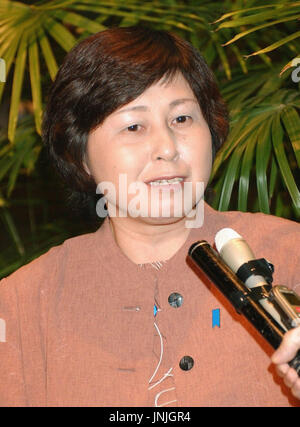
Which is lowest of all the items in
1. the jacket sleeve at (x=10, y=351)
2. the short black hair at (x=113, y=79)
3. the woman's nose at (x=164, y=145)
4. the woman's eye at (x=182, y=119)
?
the jacket sleeve at (x=10, y=351)

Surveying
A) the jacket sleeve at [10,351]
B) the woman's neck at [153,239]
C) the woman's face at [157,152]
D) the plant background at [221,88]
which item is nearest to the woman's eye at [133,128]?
the woman's face at [157,152]

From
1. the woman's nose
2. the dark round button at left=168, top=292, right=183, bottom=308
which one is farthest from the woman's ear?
the dark round button at left=168, top=292, right=183, bottom=308

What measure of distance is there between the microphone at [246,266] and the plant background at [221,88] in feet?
1.75

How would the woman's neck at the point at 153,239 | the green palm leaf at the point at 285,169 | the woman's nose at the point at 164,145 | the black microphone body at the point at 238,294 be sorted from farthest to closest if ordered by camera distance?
1. the green palm leaf at the point at 285,169
2. the woman's neck at the point at 153,239
3. the woman's nose at the point at 164,145
4. the black microphone body at the point at 238,294

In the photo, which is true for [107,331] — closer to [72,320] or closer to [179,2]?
[72,320]

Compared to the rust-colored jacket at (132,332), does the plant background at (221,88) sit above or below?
above

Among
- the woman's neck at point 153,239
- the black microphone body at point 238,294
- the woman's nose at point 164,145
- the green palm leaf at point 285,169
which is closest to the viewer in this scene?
the black microphone body at point 238,294

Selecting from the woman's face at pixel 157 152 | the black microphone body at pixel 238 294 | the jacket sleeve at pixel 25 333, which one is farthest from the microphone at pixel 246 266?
the jacket sleeve at pixel 25 333

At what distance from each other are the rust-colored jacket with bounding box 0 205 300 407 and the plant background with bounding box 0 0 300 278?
23 cm

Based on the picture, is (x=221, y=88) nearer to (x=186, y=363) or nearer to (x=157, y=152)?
(x=157, y=152)

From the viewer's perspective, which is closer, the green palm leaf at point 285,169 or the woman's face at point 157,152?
the woman's face at point 157,152

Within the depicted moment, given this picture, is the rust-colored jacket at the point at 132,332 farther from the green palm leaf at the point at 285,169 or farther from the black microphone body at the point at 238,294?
the black microphone body at the point at 238,294

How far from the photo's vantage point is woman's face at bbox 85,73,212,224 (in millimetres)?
1148

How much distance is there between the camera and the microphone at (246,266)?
79 centimetres
